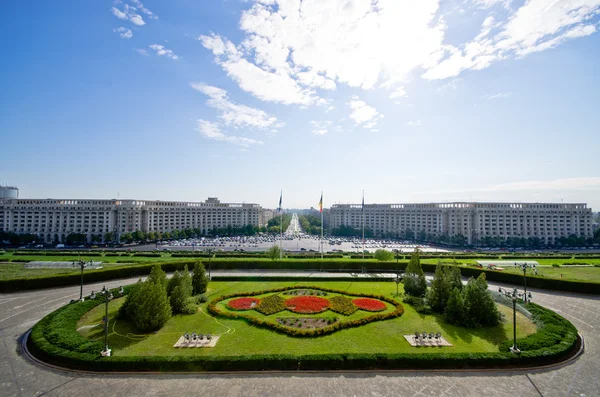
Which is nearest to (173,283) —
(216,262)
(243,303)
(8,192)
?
(243,303)

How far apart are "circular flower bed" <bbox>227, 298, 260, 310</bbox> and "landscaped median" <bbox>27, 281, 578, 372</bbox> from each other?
138mm

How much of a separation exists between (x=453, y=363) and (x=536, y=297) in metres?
22.7

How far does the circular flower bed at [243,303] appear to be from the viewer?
85.6 ft

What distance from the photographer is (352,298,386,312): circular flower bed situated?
2579 centimetres

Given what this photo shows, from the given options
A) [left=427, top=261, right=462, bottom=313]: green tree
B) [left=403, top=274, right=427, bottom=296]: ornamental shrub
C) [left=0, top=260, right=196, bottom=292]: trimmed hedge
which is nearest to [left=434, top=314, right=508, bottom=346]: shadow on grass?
[left=427, top=261, right=462, bottom=313]: green tree

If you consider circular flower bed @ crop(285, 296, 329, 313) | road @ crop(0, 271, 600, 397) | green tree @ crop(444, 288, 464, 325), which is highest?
green tree @ crop(444, 288, 464, 325)

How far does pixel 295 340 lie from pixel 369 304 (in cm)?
985

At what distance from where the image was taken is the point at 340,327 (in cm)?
2158

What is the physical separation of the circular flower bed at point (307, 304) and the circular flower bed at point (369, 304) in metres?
2.89

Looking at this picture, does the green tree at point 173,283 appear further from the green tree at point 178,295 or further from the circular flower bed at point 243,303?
the circular flower bed at point 243,303

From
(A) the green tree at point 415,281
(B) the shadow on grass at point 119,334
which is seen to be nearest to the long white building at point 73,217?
(B) the shadow on grass at point 119,334

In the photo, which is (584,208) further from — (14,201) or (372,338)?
(14,201)

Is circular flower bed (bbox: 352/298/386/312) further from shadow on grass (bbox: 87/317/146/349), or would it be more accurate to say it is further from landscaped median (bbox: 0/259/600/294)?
shadow on grass (bbox: 87/317/146/349)

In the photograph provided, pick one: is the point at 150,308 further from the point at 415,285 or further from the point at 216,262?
the point at 216,262
